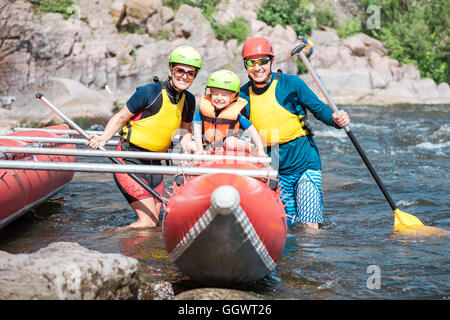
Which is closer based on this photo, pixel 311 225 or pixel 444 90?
pixel 311 225

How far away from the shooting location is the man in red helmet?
4098 millimetres

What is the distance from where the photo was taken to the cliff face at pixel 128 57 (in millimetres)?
12719

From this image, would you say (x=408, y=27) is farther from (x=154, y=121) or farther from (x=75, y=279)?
(x=75, y=279)

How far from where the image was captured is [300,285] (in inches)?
132

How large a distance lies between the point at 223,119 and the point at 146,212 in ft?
3.91

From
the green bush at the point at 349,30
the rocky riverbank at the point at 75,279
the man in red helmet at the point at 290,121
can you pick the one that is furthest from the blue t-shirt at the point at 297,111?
the green bush at the point at 349,30

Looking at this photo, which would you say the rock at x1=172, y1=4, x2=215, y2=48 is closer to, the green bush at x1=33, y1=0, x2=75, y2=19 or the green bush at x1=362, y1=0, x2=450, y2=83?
the green bush at x1=33, y1=0, x2=75, y2=19

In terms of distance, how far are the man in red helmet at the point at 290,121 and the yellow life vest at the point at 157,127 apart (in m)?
0.62

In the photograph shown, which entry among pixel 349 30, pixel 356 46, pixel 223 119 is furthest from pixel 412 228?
pixel 349 30

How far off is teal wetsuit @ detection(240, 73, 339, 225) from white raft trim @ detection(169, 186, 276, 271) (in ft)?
4.67

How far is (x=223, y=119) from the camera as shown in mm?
3973

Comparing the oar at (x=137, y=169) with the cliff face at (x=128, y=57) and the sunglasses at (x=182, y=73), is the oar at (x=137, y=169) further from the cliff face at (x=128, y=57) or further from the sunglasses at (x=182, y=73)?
the cliff face at (x=128, y=57)

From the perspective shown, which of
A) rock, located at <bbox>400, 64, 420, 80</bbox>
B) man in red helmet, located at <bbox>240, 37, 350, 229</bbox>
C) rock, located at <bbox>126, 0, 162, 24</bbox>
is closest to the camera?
man in red helmet, located at <bbox>240, 37, 350, 229</bbox>

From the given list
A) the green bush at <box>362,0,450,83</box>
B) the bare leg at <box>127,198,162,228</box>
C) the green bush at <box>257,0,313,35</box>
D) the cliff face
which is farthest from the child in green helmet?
the green bush at <box>362,0,450,83</box>
